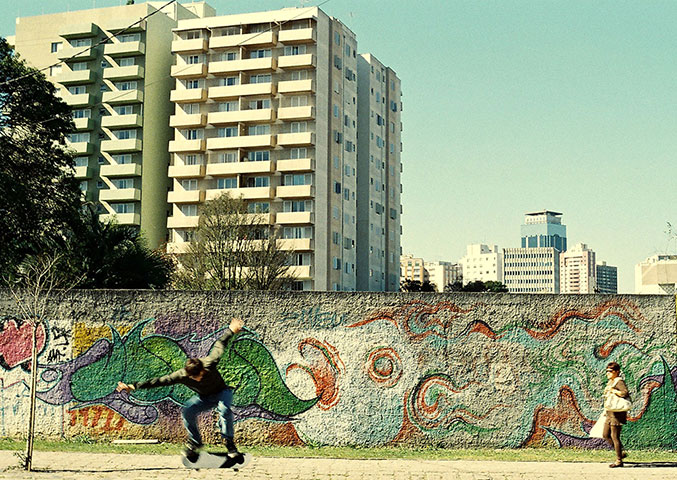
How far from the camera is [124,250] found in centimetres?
2884

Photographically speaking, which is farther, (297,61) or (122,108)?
(122,108)

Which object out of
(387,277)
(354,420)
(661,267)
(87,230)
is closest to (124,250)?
(87,230)

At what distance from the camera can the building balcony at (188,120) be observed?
75.9 m

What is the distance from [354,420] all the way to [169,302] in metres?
3.81

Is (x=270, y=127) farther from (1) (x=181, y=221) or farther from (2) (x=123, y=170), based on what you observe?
(2) (x=123, y=170)

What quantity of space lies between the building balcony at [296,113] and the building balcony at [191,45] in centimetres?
975

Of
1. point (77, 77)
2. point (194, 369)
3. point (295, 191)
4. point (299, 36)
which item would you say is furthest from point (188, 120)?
point (194, 369)

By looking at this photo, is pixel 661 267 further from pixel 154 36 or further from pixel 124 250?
pixel 154 36

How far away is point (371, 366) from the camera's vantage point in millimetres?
14102

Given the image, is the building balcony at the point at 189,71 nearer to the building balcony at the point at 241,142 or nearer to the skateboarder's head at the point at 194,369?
the building balcony at the point at 241,142

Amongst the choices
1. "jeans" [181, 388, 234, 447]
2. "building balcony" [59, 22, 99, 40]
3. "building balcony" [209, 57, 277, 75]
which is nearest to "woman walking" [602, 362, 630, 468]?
"jeans" [181, 388, 234, 447]

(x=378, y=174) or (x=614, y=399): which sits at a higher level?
(x=378, y=174)

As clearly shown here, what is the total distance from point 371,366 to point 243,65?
64446 mm

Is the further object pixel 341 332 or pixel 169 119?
pixel 169 119
